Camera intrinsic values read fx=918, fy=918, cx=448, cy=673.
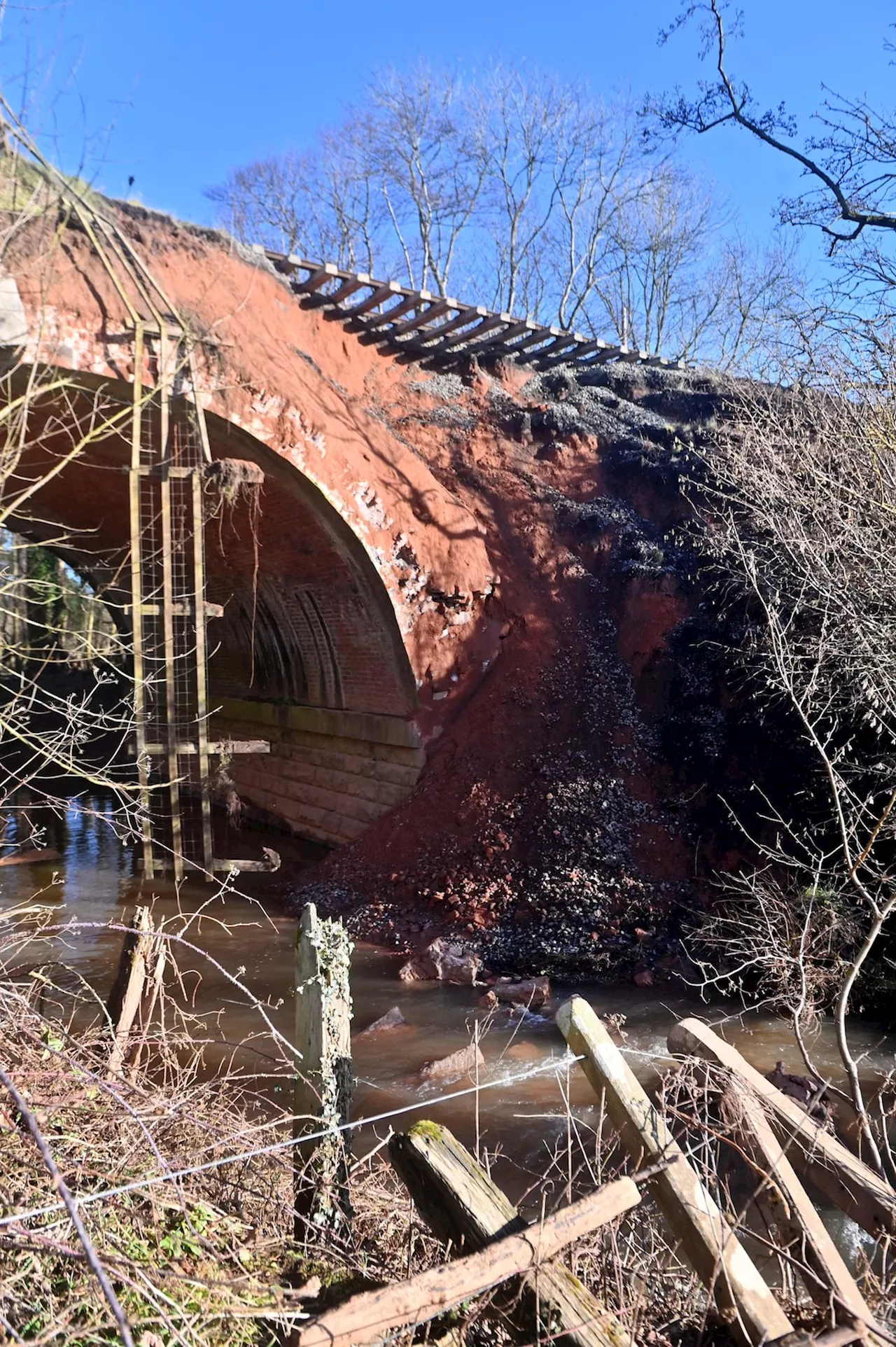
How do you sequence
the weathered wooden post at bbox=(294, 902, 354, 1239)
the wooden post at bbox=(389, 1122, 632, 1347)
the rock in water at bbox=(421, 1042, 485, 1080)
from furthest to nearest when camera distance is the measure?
the rock in water at bbox=(421, 1042, 485, 1080), the weathered wooden post at bbox=(294, 902, 354, 1239), the wooden post at bbox=(389, 1122, 632, 1347)

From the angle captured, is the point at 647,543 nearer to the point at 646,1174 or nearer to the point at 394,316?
the point at 394,316

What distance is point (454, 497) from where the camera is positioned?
1293 centimetres

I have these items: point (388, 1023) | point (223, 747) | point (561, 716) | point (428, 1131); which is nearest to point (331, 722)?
point (561, 716)

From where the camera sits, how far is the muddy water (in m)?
5.75

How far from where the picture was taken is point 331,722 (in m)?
13.4

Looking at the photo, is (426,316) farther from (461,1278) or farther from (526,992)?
(461,1278)

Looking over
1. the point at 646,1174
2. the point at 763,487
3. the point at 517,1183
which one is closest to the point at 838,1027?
the point at 646,1174

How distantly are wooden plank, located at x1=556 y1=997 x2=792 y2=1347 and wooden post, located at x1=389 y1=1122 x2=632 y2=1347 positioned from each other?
0.29 meters

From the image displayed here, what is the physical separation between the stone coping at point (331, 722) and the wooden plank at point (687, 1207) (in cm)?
894

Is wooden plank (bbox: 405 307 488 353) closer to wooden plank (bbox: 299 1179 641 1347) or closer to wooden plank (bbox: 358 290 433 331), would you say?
wooden plank (bbox: 358 290 433 331)

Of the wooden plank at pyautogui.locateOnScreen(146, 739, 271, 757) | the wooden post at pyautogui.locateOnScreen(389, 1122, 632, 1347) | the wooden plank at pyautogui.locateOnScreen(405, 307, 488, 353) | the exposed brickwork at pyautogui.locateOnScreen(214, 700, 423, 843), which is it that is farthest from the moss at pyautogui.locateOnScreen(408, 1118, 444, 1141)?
the wooden plank at pyautogui.locateOnScreen(405, 307, 488, 353)

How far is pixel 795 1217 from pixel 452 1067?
164 inches

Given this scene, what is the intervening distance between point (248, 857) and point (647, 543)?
7444 millimetres

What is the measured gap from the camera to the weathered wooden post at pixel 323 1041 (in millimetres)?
3166
